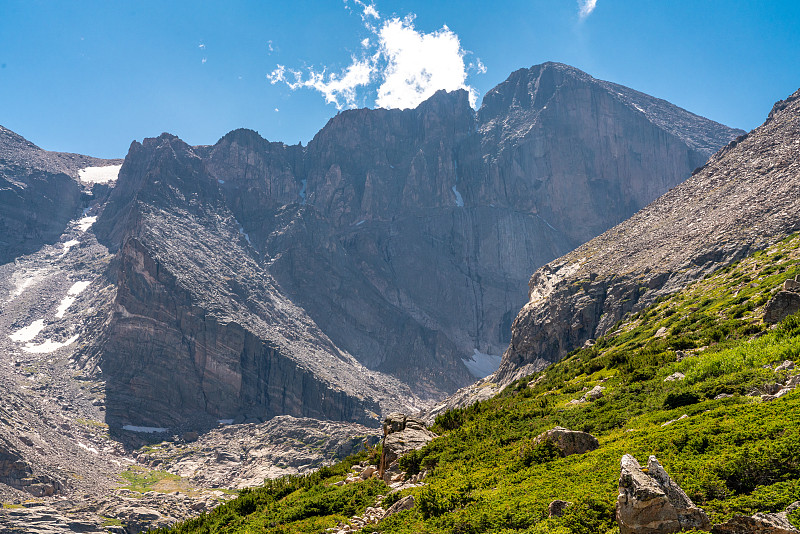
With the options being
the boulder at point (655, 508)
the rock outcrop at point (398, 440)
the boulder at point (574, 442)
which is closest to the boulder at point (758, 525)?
the boulder at point (655, 508)

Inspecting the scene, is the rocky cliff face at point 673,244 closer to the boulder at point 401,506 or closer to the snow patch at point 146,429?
the boulder at point 401,506

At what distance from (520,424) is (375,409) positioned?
17468 cm

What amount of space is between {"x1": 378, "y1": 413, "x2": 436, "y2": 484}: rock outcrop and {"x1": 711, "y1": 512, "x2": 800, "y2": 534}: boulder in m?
16.7

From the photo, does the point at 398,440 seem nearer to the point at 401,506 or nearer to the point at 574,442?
the point at 401,506

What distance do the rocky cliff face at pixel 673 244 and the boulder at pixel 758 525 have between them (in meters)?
53.8

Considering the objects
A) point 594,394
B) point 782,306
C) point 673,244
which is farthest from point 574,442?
point 673,244

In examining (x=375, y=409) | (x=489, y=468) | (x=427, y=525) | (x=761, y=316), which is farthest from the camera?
(x=375, y=409)

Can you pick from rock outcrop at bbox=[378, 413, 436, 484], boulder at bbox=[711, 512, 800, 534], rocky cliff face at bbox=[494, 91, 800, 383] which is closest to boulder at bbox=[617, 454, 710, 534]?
boulder at bbox=[711, 512, 800, 534]

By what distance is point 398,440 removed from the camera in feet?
97.5

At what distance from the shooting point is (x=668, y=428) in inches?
730

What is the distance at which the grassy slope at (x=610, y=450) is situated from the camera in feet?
46.1

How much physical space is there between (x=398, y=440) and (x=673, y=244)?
57.2 m

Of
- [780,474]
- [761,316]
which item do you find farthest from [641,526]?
[761,316]

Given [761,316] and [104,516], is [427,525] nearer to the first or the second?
[761,316]
